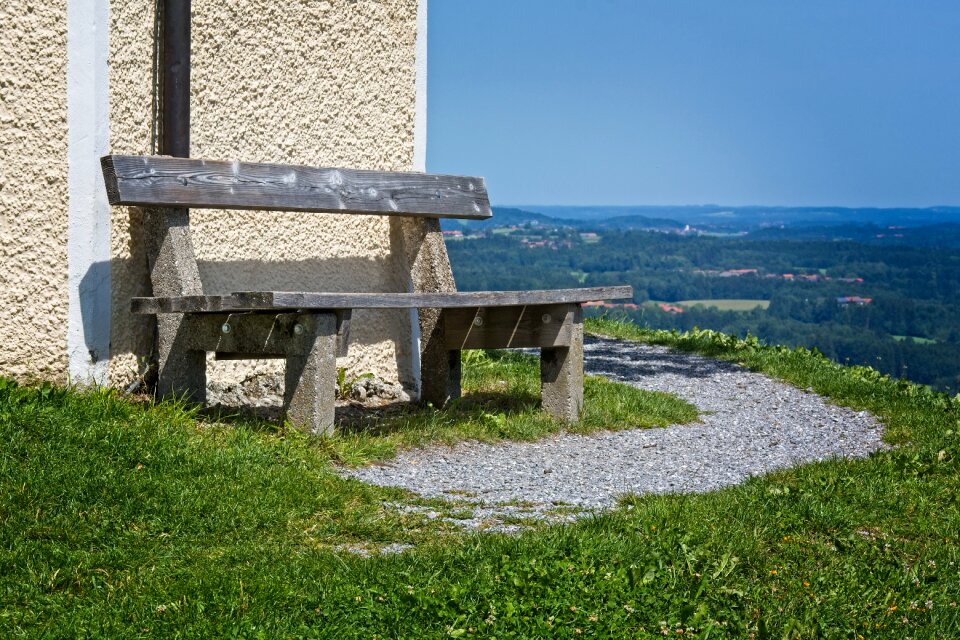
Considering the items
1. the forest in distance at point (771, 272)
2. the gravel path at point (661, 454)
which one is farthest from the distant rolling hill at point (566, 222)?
the gravel path at point (661, 454)

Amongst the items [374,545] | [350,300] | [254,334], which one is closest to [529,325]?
[350,300]

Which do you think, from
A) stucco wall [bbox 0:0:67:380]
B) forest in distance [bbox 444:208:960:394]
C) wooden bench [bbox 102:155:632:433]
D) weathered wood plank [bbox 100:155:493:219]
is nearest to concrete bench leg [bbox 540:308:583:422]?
wooden bench [bbox 102:155:632:433]

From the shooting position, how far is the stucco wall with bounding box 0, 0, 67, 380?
232 inches

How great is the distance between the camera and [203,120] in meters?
6.85

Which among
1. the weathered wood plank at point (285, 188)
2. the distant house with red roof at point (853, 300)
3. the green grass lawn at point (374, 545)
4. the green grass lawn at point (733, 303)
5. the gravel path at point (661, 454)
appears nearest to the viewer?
the green grass lawn at point (374, 545)

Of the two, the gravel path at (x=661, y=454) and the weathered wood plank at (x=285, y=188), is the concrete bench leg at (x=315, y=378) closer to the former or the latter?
the gravel path at (x=661, y=454)

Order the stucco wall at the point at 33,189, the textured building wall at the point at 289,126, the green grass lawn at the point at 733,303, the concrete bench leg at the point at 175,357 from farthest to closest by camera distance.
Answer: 1. the green grass lawn at the point at 733,303
2. the textured building wall at the point at 289,126
3. the concrete bench leg at the point at 175,357
4. the stucco wall at the point at 33,189

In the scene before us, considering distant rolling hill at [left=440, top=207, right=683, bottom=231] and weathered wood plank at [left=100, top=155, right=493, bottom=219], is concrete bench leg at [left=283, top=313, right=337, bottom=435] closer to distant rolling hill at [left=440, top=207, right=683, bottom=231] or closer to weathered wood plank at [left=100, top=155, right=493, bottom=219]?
weathered wood plank at [left=100, top=155, right=493, bottom=219]

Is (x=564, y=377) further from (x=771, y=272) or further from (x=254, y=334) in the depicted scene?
(x=771, y=272)

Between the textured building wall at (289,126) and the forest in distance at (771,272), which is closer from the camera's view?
the textured building wall at (289,126)

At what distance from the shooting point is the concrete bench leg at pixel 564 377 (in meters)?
7.03

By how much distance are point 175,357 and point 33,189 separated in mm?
1156

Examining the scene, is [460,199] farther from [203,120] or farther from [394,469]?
[394,469]

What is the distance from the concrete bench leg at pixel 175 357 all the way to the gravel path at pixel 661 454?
128 centimetres
